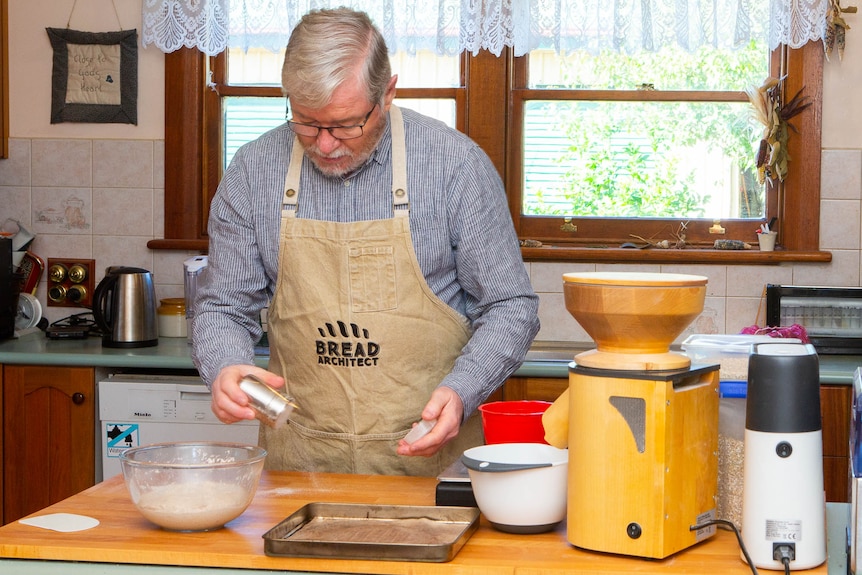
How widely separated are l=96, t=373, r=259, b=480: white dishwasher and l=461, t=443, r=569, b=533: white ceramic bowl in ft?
5.62

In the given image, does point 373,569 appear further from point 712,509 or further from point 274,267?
point 274,267

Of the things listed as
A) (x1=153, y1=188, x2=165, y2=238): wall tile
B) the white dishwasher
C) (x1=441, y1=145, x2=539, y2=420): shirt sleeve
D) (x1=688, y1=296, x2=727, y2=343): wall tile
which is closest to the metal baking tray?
(x1=441, y1=145, x2=539, y2=420): shirt sleeve

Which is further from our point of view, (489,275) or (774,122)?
(774,122)

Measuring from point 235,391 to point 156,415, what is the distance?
1.52m

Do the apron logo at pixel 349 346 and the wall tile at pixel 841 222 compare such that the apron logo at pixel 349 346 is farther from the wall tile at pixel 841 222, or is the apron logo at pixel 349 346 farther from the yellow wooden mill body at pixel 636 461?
the wall tile at pixel 841 222

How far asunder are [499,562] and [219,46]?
8.40 ft

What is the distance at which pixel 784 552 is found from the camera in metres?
1.28

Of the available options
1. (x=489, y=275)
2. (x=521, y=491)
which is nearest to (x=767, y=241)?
(x=489, y=275)

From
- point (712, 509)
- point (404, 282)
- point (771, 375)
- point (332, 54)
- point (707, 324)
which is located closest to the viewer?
point (771, 375)

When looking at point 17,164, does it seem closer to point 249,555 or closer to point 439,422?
point 439,422

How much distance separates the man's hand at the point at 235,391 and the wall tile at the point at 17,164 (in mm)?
2365

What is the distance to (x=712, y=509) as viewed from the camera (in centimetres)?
140

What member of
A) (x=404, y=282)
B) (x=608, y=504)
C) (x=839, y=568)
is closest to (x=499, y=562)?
(x=608, y=504)

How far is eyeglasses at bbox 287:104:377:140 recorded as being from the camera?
1.86 m
